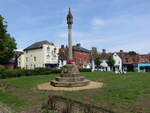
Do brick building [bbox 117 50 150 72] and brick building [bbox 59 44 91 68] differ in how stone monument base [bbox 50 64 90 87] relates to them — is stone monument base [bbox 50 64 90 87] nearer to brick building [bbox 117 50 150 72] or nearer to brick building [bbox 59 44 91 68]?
brick building [bbox 59 44 91 68]

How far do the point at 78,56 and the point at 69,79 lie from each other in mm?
47565

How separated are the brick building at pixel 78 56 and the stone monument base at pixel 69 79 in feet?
142

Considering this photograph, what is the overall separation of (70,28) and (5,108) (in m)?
11.4

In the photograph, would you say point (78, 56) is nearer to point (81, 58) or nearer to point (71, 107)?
point (81, 58)

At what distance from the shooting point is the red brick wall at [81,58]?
62487 millimetres

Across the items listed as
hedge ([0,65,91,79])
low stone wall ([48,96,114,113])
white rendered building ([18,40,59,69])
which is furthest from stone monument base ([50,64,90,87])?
white rendered building ([18,40,59,69])

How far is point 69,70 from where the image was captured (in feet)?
55.3

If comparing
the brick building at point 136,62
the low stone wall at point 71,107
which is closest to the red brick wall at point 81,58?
the brick building at point 136,62

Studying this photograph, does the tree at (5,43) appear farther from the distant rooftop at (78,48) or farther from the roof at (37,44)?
the distant rooftop at (78,48)

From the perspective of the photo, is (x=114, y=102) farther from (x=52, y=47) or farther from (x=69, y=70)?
(x=52, y=47)

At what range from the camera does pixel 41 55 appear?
182 ft

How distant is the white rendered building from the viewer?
2192 inches

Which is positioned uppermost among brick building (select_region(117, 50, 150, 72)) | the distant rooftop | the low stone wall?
the distant rooftop

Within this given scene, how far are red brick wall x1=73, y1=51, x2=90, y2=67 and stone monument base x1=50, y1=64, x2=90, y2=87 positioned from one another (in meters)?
45.1
